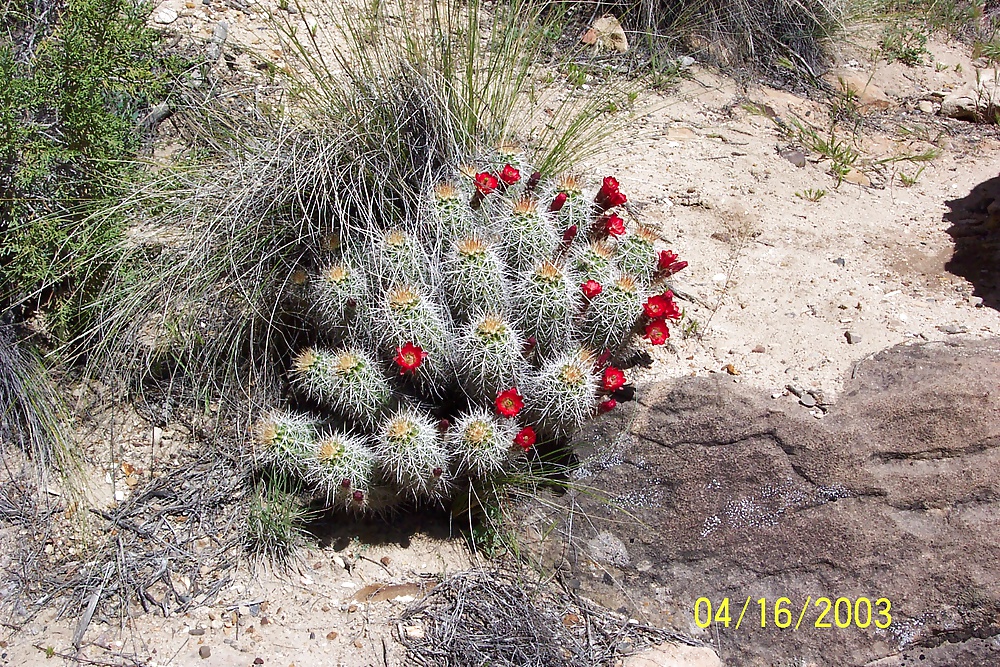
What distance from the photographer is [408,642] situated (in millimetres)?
2775

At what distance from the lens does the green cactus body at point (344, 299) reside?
2912 millimetres

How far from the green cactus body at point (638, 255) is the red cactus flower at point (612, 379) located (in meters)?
0.42

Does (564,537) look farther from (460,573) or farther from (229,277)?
(229,277)

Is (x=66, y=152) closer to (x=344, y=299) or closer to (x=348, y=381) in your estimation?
(x=344, y=299)

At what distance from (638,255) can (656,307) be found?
1.09ft

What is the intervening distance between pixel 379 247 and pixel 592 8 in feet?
10.1

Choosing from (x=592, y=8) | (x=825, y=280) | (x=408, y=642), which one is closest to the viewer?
(x=408, y=642)

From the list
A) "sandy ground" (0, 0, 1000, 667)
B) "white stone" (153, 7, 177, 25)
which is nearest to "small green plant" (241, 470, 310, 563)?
"sandy ground" (0, 0, 1000, 667)

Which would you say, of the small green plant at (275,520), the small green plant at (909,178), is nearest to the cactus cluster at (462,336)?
the small green plant at (275,520)

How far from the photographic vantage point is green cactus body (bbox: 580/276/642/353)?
293cm

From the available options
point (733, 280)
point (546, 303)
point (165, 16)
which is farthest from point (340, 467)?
point (165, 16)

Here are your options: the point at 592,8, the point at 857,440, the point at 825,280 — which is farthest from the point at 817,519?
the point at 592,8

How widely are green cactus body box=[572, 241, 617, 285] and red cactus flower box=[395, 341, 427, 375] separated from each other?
2.24ft

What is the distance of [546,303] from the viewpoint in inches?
112
